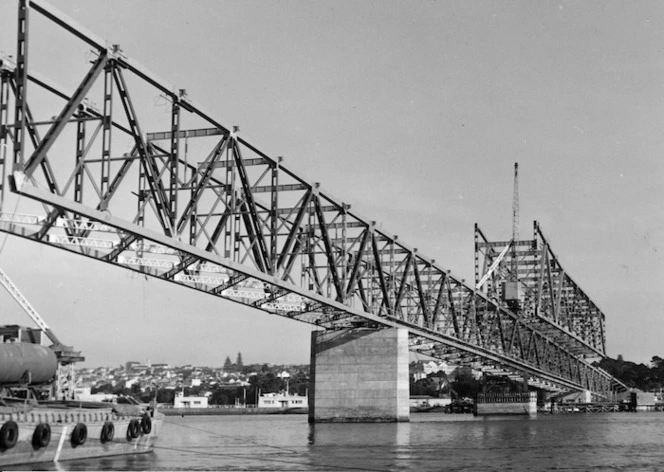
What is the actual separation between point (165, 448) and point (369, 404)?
39.5 meters

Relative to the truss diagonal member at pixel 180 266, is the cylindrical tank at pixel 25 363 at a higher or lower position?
lower

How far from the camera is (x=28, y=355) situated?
1571 inches

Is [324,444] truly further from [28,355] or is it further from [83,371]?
[28,355]

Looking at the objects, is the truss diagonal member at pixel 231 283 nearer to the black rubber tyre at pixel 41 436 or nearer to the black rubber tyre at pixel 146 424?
the black rubber tyre at pixel 146 424

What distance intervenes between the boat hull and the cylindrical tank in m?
1.96

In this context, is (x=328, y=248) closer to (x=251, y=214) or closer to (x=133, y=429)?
(x=251, y=214)

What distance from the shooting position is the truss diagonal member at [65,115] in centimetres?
4153

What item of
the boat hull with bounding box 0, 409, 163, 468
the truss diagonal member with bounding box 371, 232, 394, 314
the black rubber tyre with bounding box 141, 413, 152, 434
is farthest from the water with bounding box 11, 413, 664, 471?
the truss diagonal member with bounding box 371, 232, 394, 314

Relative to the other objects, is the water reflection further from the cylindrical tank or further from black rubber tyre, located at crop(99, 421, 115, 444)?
the cylindrical tank

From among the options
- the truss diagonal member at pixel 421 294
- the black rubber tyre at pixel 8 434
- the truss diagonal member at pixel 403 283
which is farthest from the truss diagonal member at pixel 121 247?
the truss diagonal member at pixel 421 294

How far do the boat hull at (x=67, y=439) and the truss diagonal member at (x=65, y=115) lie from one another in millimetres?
10711

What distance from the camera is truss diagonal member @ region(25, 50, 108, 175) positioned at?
41531 mm

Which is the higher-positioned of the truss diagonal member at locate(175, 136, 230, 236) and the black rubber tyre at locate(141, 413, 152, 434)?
the truss diagonal member at locate(175, 136, 230, 236)

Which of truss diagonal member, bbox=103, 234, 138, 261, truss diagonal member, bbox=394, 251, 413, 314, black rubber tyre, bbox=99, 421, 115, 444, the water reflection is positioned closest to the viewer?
the water reflection
